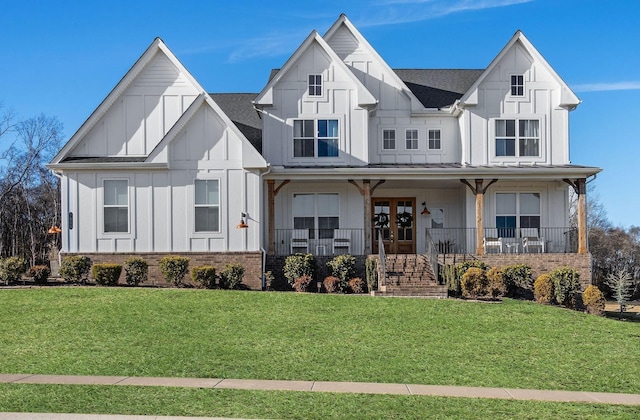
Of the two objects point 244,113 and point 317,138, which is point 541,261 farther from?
point 244,113

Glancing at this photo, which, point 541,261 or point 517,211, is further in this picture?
point 517,211

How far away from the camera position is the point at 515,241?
2553 centimetres

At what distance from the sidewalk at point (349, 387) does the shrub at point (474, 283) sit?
9.10 meters

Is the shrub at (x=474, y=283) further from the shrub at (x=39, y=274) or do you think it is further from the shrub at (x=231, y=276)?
the shrub at (x=39, y=274)

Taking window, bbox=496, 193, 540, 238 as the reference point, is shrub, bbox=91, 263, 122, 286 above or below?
below

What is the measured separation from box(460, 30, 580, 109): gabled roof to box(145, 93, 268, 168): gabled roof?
337 inches

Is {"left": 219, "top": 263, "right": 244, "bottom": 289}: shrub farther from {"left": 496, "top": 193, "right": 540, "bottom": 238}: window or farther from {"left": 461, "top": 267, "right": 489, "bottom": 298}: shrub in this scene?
{"left": 496, "top": 193, "right": 540, "bottom": 238}: window

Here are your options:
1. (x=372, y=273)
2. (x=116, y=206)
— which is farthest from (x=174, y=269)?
(x=372, y=273)

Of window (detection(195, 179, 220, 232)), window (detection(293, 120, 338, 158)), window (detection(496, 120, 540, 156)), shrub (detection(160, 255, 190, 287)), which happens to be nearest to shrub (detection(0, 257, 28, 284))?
shrub (detection(160, 255, 190, 287))

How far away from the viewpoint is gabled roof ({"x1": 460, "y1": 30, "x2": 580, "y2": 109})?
25531 mm

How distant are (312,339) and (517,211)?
1495 centimetres

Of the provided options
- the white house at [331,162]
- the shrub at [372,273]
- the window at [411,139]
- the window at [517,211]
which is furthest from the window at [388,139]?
the shrub at [372,273]

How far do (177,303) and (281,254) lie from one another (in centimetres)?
792

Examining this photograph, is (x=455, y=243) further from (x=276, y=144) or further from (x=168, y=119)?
(x=168, y=119)
